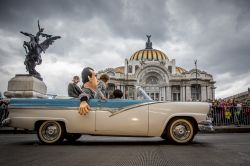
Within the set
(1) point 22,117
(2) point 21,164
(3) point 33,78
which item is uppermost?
(3) point 33,78

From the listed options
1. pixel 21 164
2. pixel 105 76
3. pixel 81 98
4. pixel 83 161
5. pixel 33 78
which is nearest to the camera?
pixel 21 164

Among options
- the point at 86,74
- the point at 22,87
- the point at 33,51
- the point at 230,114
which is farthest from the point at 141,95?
the point at 33,51

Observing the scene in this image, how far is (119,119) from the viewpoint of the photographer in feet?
17.0

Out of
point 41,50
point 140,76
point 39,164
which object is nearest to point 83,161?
point 39,164

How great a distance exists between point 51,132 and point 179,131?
277 cm

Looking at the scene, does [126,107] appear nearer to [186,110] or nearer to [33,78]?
[186,110]

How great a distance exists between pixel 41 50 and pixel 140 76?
164 ft

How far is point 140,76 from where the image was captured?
64.6 metres

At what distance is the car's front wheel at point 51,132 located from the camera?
529 centimetres

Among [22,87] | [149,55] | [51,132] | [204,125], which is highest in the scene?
[149,55]

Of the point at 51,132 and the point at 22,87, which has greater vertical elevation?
the point at 22,87

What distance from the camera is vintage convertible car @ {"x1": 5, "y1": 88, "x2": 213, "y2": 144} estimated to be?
5160 millimetres

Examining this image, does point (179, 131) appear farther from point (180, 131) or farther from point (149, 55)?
point (149, 55)

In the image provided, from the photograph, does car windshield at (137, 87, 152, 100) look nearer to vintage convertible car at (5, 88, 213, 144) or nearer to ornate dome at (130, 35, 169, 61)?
vintage convertible car at (5, 88, 213, 144)
